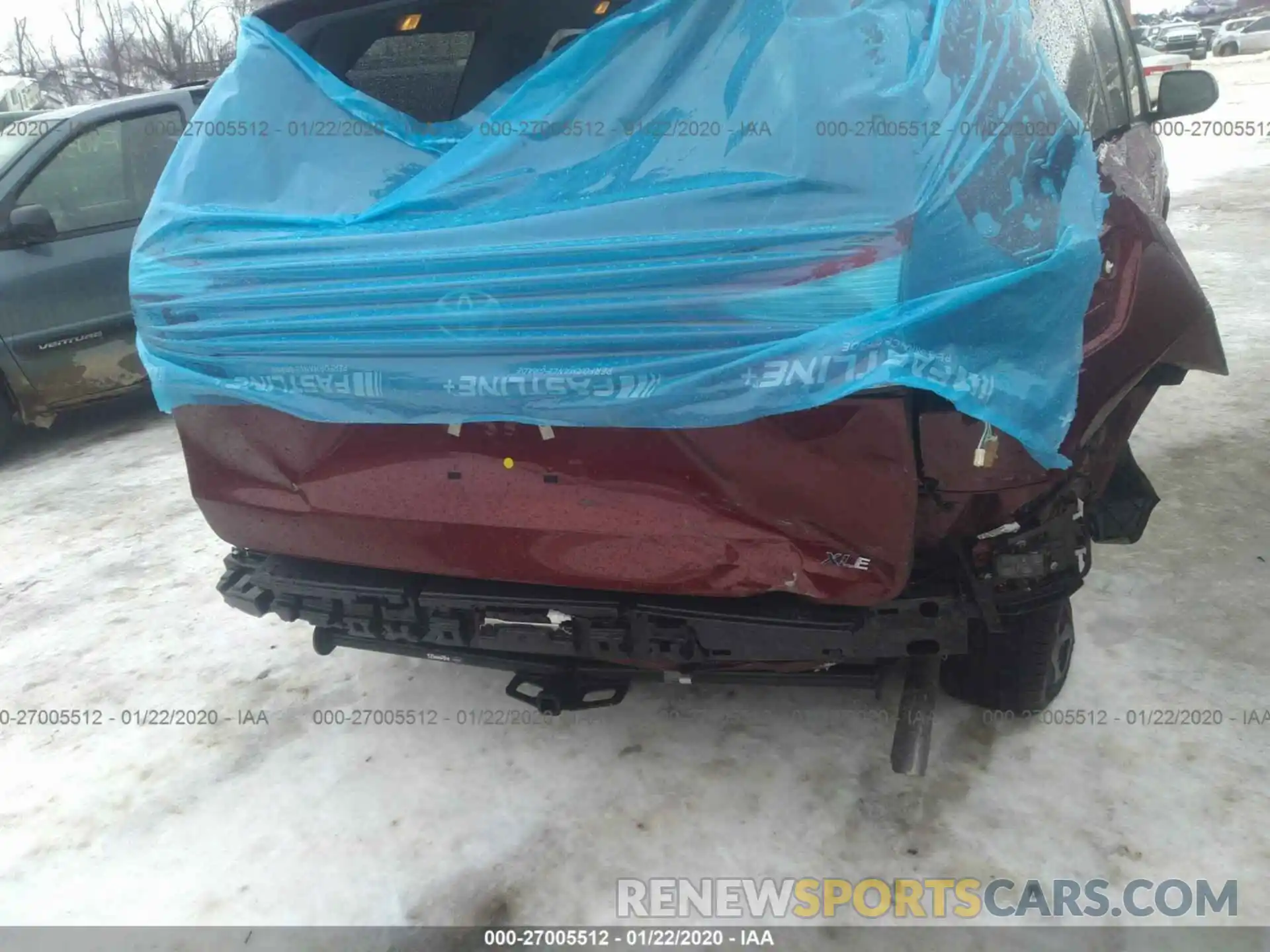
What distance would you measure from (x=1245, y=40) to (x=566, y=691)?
119 feet

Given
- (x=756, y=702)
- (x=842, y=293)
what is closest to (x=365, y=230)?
(x=842, y=293)

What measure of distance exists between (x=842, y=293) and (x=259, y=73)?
5.10 ft

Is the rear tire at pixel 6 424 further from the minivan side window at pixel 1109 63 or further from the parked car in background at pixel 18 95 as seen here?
the parked car in background at pixel 18 95

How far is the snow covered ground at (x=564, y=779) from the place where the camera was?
214 centimetres

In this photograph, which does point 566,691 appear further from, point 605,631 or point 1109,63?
point 1109,63

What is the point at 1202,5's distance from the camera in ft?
148

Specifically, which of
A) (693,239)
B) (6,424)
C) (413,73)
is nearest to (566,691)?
(693,239)

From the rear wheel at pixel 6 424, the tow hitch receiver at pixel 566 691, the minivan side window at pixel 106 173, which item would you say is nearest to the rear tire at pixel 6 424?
the rear wheel at pixel 6 424

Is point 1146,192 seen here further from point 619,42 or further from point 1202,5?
point 1202,5

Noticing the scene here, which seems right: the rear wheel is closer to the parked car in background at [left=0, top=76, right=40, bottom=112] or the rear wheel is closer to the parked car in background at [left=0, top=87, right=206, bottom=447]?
the parked car in background at [left=0, top=87, right=206, bottom=447]

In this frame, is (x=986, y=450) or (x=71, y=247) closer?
(x=986, y=450)

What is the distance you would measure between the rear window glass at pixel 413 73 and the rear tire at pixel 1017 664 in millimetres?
1938

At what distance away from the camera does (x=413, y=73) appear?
257 cm

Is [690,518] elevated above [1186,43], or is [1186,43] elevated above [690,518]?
[690,518]
